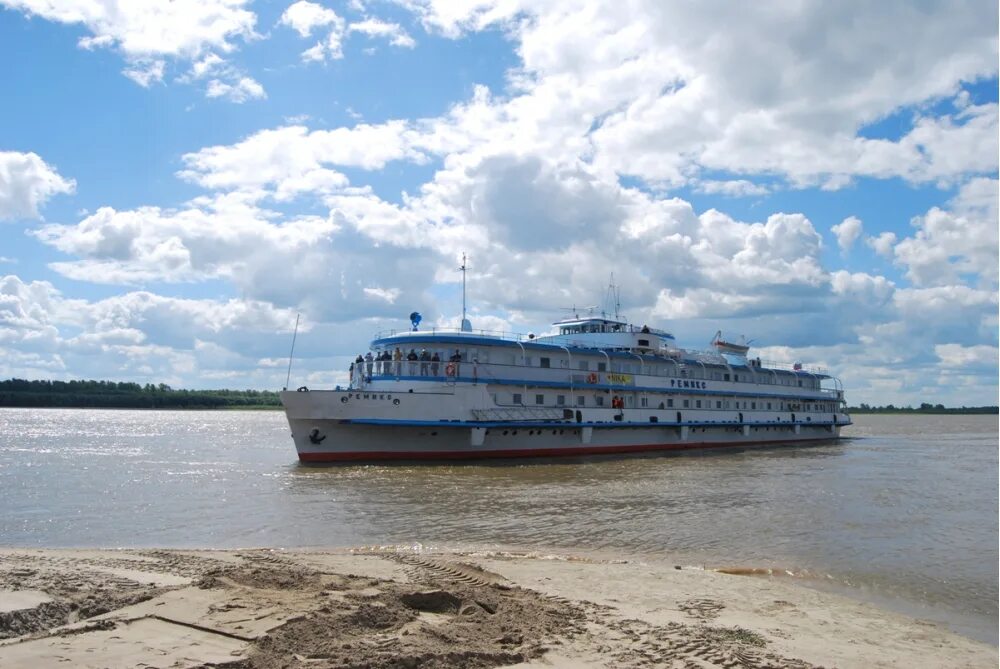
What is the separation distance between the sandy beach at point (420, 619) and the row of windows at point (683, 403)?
24480 mm

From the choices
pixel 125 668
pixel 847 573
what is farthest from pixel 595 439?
pixel 125 668

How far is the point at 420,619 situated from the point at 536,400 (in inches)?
1114

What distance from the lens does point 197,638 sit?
702cm

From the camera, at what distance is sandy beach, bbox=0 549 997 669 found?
269 inches

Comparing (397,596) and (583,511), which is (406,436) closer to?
(583,511)

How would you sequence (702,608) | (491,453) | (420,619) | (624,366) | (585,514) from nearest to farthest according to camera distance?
(420,619) → (702,608) → (585,514) → (491,453) → (624,366)

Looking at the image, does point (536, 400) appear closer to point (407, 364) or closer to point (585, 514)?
point (407, 364)

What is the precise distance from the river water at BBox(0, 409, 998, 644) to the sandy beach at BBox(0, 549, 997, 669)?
2.66 meters

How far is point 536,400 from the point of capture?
119 feet

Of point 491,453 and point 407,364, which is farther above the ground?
point 407,364

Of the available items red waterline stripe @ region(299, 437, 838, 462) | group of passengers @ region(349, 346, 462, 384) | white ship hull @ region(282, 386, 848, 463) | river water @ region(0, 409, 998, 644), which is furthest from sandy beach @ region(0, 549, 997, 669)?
group of passengers @ region(349, 346, 462, 384)

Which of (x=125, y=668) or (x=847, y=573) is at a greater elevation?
(x=125, y=668)

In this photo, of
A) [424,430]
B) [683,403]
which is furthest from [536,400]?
[683,403]

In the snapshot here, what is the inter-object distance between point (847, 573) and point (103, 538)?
15.4 meters
